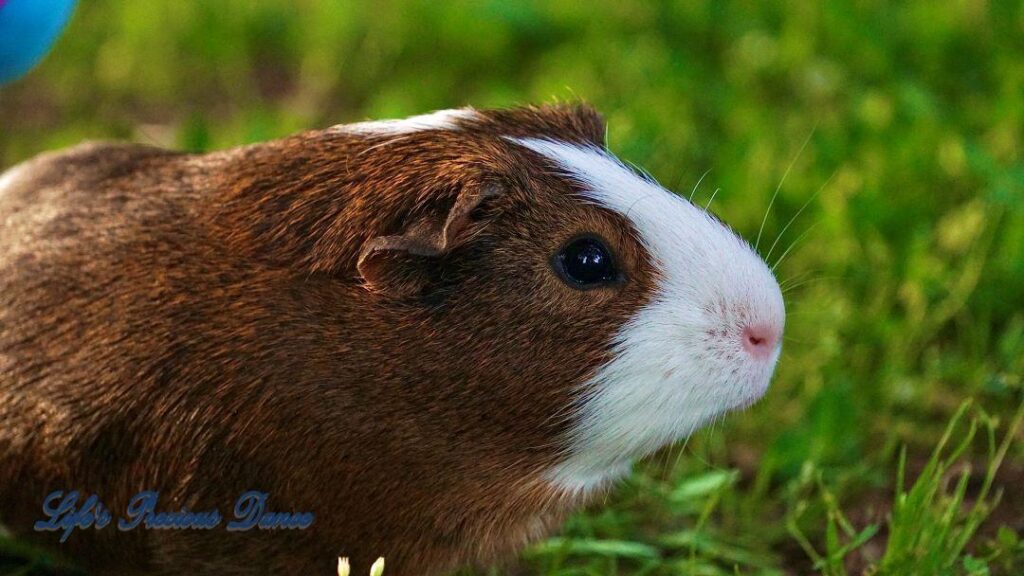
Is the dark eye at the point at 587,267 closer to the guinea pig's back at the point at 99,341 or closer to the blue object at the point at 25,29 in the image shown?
the guinea pig's back at the point at 99,341

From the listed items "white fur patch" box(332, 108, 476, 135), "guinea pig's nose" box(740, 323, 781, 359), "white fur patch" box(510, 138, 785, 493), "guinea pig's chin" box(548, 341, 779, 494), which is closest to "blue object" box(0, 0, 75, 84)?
"white fur patch" box(332, 108, 476, 135)

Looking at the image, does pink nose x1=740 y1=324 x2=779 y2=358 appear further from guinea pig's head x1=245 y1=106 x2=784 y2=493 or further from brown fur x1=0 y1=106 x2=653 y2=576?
brown fur x1=0 y1=106 x2=653 y2=576

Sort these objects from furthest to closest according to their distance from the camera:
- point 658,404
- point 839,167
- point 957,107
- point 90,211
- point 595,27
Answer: point 595,27 → point 957,107 → point 839,167 → point 90,211 → point 658,404

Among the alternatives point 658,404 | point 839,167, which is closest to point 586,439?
point 658,404

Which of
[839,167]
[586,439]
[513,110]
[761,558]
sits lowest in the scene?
[761,558]

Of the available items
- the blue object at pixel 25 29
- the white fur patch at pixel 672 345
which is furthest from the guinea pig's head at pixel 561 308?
the blue object at pixel 25 29

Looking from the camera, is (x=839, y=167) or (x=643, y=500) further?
(x=839, y=167)

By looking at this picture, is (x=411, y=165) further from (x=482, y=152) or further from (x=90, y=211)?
(x=90, y=211)
